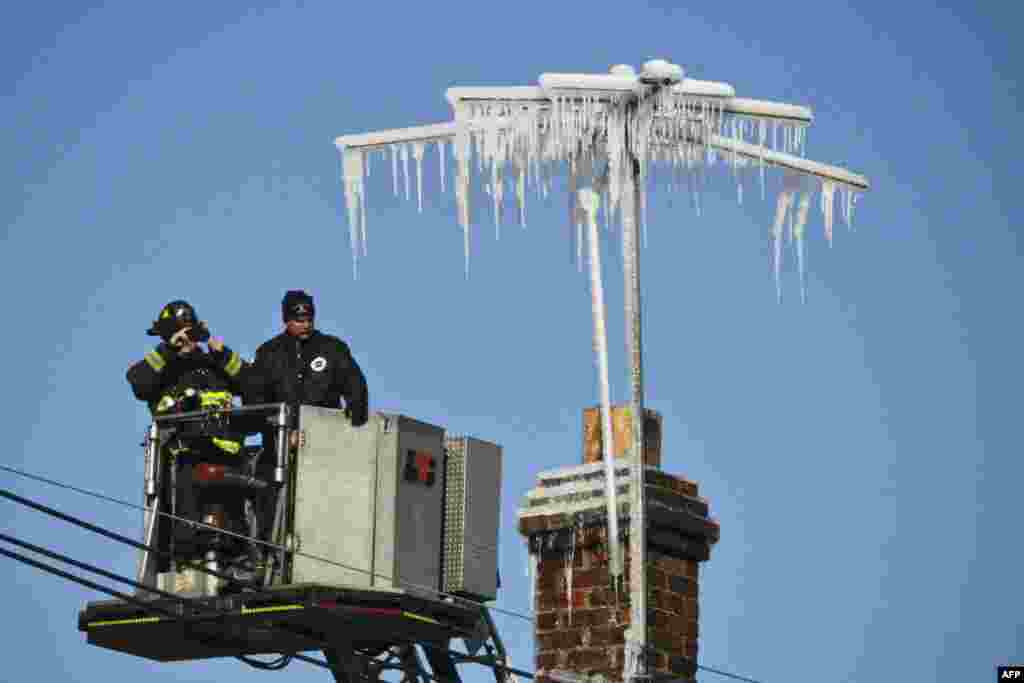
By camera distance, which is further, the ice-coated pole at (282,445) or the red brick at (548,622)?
the red brick at (548,622)

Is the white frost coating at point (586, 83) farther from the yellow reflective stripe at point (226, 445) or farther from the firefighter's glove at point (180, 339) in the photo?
the yellow reflective stripe at point (226, 445)

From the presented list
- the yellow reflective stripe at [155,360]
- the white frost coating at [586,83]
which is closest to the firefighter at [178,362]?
Answer: the yellow reflective stripe at [155,360]

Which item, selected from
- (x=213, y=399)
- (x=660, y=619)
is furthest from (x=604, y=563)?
(x=213, y=399)

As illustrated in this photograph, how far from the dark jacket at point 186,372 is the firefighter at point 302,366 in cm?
16

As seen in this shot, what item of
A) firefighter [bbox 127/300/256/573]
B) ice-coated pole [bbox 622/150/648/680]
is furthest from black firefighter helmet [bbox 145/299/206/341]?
ice-coated pole [bbox 622/150/648/680]

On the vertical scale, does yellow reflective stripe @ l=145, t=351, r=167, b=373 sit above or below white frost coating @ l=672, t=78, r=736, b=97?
below

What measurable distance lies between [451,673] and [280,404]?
7.97 feet

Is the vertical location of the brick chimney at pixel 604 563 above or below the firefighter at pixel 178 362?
below

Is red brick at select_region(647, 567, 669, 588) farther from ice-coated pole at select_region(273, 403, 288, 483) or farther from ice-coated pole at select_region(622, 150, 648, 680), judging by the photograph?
ice-coated pole at select_region(273, 403, 288, 483)

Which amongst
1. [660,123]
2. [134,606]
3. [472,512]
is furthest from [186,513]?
[660,123]

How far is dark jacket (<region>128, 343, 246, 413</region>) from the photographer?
19.5 metres

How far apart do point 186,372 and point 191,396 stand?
181 mm

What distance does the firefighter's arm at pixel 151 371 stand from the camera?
1948 cm

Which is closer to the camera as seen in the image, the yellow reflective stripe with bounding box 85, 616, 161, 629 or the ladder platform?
the ladder platform
